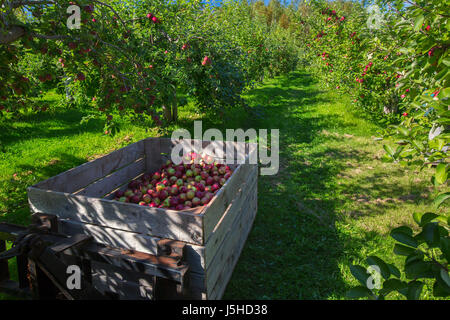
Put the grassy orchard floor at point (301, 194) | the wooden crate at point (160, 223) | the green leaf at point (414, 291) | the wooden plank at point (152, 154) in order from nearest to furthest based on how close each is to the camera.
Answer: the green leaf at point (414, 291) → the wooden crate at point (160, 223) → the grassy orchard floor at point (301, 194) → the wooden plank at point (152, 154)

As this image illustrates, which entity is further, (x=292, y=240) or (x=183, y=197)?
(x=292, y=240)

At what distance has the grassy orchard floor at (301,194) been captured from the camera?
10.8ft

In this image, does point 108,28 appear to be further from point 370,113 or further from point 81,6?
point 370,113

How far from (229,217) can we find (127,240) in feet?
3.03

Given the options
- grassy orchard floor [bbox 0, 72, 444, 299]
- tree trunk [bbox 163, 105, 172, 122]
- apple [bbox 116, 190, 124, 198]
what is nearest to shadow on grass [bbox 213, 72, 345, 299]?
grassy orchard floor [bbox 0, 72, 444, 299]

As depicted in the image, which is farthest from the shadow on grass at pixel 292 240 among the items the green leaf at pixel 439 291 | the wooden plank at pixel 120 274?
the green leaf at pixel 439 291

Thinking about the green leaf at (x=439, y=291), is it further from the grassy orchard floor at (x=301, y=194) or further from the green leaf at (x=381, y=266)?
the grassy orchard floor at (x=301, y=194)

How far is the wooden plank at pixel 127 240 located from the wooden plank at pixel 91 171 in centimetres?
53

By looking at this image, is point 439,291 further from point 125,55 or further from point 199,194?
point 125,55

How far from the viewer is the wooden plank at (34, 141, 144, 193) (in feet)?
9.72

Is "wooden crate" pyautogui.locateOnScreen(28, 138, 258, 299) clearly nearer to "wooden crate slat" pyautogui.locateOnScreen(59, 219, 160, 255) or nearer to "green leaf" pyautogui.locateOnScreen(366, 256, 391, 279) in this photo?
"wooden crate slat" pyautogui.locateOnScreen(59, 219, 160, 255)

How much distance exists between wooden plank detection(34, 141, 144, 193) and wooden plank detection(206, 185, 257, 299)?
68.6 inches

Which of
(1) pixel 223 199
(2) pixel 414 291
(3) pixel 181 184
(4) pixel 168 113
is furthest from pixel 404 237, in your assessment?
(4) pixel 168 113

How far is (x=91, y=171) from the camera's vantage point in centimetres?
348
